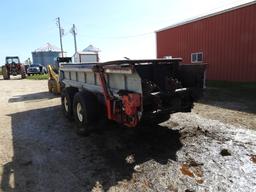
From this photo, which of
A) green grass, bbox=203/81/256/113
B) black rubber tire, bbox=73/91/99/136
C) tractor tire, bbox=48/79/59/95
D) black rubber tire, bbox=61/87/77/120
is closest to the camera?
black rubber tire, bbox=73/91/99/136

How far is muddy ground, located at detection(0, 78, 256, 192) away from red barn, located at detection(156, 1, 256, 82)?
7.23 metres

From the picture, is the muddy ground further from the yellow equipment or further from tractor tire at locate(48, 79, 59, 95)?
tractor tire at locate(48, 79, 59, 95)

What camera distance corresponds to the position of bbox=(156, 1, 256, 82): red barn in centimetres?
1219

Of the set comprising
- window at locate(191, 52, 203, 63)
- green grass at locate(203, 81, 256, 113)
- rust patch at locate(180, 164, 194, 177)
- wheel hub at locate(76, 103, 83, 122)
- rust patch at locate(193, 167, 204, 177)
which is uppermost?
window at locate(191, 52, 203, 63)

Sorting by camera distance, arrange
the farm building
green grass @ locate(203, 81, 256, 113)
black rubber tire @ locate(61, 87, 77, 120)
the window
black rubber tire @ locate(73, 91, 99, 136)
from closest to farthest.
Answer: black rubber tire @ locate(73, 91, 99, 136), black rubber tire @ locate(61, 87, 77, 120), green grass @ locate(203, 81, 256, 113), the window, the farm building

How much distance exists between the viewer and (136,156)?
4117mm

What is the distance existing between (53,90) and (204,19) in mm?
9961

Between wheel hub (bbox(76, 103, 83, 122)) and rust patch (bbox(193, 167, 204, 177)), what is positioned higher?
wheel hub (bbox(76, 103, 83, 122))

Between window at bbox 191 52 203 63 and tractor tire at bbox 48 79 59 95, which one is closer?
tractor tire at bbox 48 79 59 95

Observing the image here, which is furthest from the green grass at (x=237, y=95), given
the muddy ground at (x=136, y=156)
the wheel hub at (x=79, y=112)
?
the wheel hub at (x=79, y=112)

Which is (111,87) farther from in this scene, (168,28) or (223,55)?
(168,28)

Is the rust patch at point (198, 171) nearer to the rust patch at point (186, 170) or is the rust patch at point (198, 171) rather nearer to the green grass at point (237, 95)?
the rust patch at point (186, 170)

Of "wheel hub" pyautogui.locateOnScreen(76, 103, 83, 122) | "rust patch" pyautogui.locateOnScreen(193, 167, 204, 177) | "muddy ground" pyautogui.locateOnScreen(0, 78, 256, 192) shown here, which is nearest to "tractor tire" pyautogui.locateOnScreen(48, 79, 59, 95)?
"muddy ground" pyautogui.locateOnScreen(0, 78, 256, 192)

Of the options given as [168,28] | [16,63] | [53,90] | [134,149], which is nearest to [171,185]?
[134,149]
